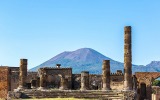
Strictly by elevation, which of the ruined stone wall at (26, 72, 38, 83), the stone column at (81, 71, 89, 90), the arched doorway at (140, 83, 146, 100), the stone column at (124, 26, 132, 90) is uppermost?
the stone column at (124, 26, 132, 90)

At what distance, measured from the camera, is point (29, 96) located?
46719mm

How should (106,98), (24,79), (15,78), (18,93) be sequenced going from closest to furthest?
(106,98), (18,93), (24,79), (15,78)

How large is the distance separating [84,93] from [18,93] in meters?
6.46

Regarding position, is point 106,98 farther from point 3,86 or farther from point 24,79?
point 3,86

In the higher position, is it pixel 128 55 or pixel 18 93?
pixel 128 55

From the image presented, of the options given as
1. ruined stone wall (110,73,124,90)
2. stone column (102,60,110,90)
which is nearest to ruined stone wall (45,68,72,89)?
ruined stone wall (110,73,124,90)

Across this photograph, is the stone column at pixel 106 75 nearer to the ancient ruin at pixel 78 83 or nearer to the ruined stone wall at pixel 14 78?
the ancient ruin at pixel 78 83

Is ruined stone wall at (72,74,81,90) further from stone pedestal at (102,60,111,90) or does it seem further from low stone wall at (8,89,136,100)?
low stone wall at (8,89,136,100)

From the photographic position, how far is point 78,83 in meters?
58.6

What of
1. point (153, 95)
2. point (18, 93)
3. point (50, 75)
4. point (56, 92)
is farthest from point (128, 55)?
point (153, 95)

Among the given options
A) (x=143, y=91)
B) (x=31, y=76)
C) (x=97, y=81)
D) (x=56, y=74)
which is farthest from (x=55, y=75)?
(x=143, y=91)

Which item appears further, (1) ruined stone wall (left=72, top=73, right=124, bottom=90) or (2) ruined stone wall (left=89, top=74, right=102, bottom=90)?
(2) ruined stone wall (left=89, top=74, right=102, bottom=90)

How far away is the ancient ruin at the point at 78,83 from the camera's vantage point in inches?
1797

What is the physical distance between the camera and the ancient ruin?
4566cm
